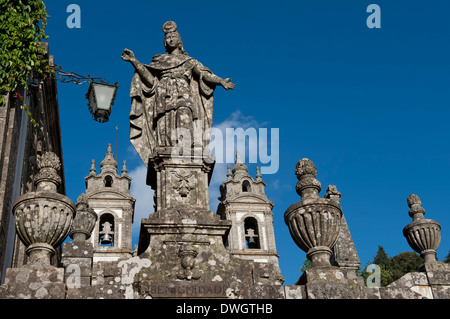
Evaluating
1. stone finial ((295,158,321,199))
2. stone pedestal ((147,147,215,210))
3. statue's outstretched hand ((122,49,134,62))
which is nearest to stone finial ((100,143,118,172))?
statue's outstretched hand ((122,49,134,62))

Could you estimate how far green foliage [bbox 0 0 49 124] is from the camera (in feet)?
32.1

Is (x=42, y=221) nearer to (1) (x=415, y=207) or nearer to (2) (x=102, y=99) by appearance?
(2) (x=102, y=99)

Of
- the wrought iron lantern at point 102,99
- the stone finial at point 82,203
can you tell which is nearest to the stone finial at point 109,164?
the stone finial at point 82,203

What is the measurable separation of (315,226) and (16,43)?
21.2ft

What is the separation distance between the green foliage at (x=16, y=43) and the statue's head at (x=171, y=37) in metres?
2.43

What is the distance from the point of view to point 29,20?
10.3 meters

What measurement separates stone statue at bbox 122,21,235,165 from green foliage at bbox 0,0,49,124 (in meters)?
1.95

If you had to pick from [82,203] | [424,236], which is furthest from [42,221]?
[424,236]

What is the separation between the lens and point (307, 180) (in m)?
8.19

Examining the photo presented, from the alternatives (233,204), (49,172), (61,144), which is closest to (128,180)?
(233,204)

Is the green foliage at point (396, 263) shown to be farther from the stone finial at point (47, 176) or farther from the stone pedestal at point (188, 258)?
the stone finial at point (47, 176)

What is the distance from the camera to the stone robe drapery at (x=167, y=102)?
9461 mm

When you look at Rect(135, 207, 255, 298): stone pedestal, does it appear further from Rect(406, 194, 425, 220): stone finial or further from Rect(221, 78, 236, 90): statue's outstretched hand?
Rect(406, 194, 425, 220): stone finial
